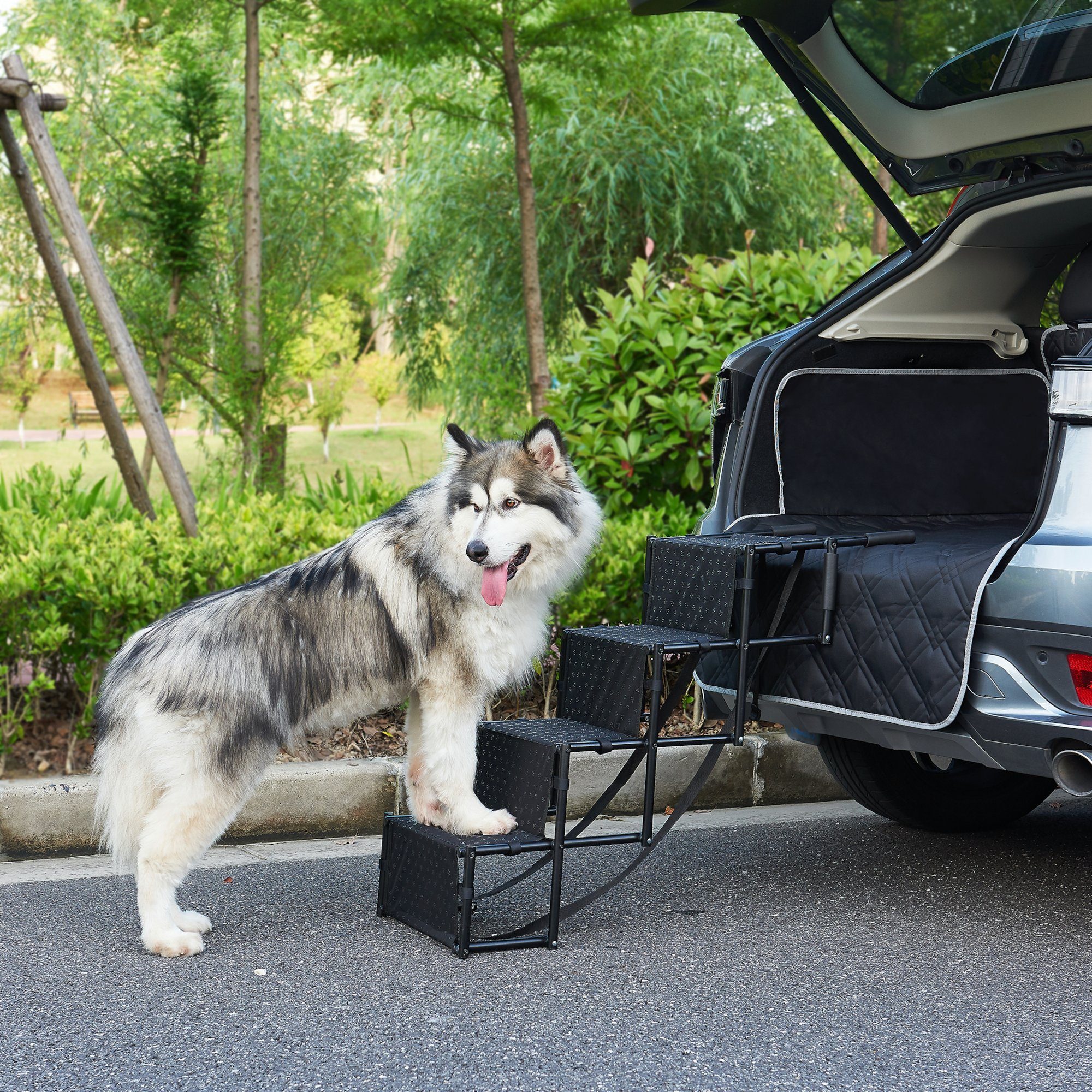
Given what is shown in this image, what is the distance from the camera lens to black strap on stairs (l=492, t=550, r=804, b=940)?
3473 mm

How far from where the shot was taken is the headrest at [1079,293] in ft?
13.1

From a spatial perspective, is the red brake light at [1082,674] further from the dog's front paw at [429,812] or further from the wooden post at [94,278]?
the wooden post at [94,278]

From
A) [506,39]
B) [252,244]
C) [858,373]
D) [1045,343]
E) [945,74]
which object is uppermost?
[506,39]

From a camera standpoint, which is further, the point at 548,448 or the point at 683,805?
the point at 548,448

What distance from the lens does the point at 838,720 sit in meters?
3.54

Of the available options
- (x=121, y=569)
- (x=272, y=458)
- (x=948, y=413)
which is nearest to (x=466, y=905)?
(x=121, y=569)

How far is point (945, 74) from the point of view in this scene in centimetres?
386

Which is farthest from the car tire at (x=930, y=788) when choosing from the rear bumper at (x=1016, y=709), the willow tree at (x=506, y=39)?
the willow tree at (x=506, y=39)

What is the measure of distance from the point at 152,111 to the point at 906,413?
11.9 m

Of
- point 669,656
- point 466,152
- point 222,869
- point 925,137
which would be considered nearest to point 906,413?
point 925,137

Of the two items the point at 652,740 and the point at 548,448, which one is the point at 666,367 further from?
the point at 652,740

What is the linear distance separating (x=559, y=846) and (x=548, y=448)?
1242 millimetres

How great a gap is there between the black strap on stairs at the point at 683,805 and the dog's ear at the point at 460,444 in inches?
42.4

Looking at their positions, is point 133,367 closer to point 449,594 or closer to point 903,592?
point 449,594
